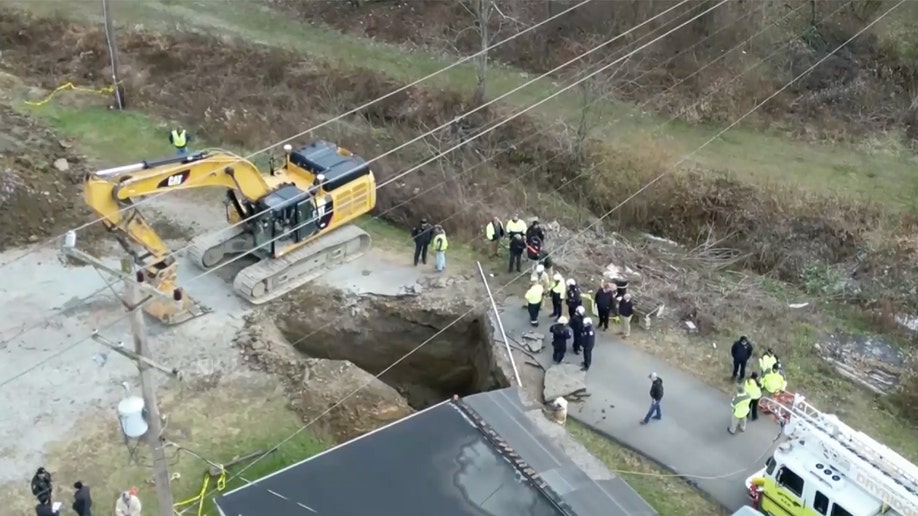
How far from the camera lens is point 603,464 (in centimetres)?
1791

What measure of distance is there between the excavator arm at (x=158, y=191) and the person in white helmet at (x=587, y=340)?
7.54m

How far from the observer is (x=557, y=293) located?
2189cm

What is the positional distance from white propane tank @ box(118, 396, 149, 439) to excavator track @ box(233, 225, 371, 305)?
32.6 feet

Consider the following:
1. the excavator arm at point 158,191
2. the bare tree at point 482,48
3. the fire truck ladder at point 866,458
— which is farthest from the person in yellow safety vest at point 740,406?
the bare tree at point 482,48

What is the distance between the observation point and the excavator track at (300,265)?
2247 centimetres

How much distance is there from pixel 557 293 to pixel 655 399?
3.51 meters

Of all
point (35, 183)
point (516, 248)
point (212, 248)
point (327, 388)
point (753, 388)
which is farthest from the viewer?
point (35, 183)

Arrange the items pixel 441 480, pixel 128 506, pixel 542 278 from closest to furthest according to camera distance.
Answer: pixel 441 480 < pixel 128 506 < pixel 542 278

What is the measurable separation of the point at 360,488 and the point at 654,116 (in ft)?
70.9

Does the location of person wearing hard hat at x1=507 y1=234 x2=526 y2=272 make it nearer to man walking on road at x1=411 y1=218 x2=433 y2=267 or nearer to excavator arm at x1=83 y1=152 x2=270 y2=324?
man walking on road at x1=411 y1=218 x2=433 y2=267

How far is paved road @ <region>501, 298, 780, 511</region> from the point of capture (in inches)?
746

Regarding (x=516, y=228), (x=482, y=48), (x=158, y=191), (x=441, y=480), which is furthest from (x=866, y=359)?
(x=482, y=48)

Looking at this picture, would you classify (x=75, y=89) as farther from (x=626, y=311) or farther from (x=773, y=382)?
(x=773, y=382)

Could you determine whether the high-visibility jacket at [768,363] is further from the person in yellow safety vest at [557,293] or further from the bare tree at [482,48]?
the bare tree at [482,48]
